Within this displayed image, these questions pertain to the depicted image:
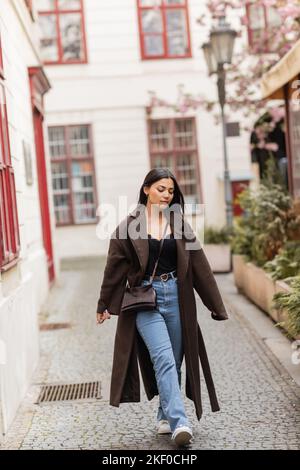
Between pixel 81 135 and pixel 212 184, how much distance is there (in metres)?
3.49

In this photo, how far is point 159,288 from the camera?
5453 mm

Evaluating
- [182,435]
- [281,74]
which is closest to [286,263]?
[281,74]

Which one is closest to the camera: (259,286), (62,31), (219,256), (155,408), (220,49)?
(155,408)

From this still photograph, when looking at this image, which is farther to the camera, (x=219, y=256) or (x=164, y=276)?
(x=219, y=256)

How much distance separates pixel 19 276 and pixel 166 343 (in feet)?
8.40

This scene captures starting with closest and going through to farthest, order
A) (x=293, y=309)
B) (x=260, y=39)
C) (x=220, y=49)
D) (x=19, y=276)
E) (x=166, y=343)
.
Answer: (x=166, y=343) → (x=293, y=309) → (x=19, y=276) → (x=220, y=49) → (x=260, y=39)

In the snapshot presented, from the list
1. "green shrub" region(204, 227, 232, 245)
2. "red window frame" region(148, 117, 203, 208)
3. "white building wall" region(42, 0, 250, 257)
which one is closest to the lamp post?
"green shrub" region(204, 227, 232, 245)

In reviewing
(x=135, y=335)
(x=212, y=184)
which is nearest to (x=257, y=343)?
(x=135, y=335)

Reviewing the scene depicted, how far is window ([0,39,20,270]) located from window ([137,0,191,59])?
47.3 feet

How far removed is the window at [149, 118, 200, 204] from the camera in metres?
21.6

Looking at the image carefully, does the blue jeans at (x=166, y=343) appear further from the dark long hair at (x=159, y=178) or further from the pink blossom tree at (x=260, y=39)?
the pink blossom tree at (x=260, y=39)

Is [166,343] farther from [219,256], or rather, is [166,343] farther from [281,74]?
[219,256]

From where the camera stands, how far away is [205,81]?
835 inches
